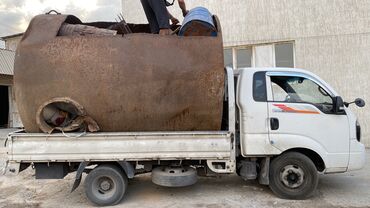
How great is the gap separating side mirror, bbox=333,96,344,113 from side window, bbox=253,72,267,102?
1104 millimetres

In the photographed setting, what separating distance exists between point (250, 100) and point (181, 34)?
150 cm

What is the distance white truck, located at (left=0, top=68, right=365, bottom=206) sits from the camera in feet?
16.6

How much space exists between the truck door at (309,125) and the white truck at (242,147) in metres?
0.02

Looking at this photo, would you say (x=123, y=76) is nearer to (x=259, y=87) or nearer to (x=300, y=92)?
(x=259, y=87)

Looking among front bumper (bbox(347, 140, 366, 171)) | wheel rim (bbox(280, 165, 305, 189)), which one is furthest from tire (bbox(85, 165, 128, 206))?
front bumper (bbox(347, 140, 366, 171))

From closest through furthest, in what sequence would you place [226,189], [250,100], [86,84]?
[86,84] < [250,100] < [226,189]

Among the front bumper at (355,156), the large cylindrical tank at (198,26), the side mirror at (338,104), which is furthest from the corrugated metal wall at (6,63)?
the front bumper at (355,156)

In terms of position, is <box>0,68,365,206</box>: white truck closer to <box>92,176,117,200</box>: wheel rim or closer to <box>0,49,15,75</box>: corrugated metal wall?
<box>92,176,117,200</box>: wheel rim

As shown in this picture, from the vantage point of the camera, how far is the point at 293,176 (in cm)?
544

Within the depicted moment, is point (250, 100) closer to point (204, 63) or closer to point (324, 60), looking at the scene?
point (204, 63)

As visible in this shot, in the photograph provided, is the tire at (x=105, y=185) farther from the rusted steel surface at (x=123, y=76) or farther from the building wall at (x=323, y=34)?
the building wall at (x=323, y=34)

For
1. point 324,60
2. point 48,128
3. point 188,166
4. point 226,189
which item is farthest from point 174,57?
point 324,60

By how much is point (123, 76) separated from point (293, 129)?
2737mm

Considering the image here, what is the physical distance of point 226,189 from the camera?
238 inches
